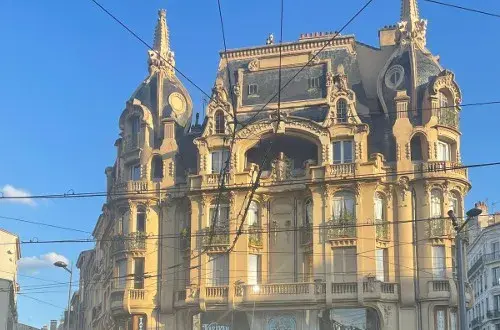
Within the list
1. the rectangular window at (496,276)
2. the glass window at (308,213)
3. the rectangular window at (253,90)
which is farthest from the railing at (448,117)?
the rectangular window at (496,276)

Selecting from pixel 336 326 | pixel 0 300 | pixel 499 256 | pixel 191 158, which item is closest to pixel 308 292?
pixel 336 326

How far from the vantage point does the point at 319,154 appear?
5203cm

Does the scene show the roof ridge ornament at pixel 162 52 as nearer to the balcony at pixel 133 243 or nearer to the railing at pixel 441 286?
the balcony at pixel 133 243

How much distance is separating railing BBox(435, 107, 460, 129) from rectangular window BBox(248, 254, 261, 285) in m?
14.5

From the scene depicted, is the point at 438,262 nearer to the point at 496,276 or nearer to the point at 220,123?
the point at 220,123

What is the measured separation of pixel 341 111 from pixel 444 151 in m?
7.11

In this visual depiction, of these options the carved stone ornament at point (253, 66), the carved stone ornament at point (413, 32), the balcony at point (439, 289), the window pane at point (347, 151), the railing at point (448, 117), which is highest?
the carved stone ornament at point (413, 32)

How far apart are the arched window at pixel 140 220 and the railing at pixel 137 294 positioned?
13.3 feet

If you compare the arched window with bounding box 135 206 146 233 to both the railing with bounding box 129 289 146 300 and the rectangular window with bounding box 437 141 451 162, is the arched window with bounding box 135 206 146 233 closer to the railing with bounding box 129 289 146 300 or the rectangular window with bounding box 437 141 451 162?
the railing with bounding box 129 289 146 300

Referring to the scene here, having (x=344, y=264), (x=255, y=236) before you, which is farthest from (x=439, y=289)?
(x=255, y=236)

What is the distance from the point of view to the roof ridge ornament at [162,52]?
194 feet

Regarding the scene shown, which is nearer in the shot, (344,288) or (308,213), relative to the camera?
(344,288)

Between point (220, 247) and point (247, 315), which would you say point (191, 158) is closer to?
point (220, 247)

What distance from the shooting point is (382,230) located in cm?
5019
